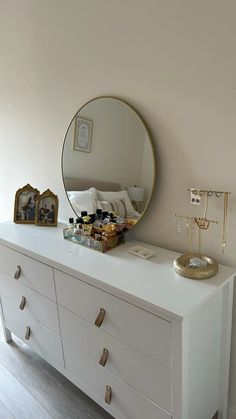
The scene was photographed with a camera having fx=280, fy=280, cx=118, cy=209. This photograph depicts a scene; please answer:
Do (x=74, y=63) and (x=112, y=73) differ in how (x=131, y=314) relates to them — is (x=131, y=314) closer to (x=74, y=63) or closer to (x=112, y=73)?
(x=112, y=73)

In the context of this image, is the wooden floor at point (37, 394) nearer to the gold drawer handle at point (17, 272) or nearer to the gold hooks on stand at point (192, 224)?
the gold drawer handle at point (17, 272)

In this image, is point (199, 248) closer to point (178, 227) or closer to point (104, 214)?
point (178, 227)

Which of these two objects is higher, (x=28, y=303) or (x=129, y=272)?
(x=129, y=272)

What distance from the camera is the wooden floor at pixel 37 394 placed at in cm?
132

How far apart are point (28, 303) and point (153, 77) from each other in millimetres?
1232

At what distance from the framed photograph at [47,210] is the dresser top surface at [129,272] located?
185 millimetres

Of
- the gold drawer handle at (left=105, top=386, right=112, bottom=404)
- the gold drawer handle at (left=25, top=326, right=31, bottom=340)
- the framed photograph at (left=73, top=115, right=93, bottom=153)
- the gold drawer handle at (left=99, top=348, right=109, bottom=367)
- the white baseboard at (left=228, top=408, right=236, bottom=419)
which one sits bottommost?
the white baseboard at (left=228, top=408, right=236, bottom=419)

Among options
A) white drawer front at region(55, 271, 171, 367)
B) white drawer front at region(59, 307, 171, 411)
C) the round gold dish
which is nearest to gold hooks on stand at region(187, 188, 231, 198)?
the round gold dish

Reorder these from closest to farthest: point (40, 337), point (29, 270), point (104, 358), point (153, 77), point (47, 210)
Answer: point (104, 358)
point (153, 77)
point (29, 270)
point (40, 337)
point (47, 210)

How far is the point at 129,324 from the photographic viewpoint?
96 centimetres

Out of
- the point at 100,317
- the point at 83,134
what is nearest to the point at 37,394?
the point at 100,317

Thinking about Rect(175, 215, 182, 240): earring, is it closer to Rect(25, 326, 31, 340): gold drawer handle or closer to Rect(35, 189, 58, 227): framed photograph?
Rect(35, 189, 58, 227): framed photograph

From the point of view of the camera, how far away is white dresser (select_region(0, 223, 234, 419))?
886 mm

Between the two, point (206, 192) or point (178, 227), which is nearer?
point (206, 192)
